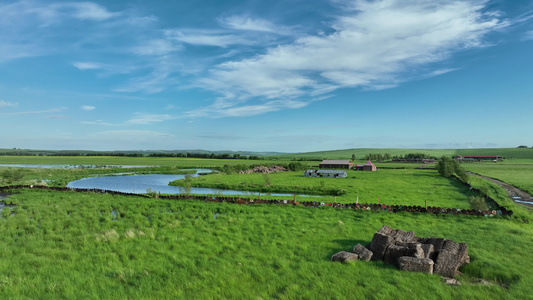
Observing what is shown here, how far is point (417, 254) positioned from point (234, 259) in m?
7.67

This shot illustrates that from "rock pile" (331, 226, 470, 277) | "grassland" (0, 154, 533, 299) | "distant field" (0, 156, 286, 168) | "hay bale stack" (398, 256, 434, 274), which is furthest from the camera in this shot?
"distant field" (0, 156, 286, 168)

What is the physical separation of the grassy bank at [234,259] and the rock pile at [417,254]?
552 mm

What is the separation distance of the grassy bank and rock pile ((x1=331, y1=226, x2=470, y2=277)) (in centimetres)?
55

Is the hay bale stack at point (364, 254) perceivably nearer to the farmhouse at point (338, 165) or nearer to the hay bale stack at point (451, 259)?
the hay bale stack at point (451, 259)

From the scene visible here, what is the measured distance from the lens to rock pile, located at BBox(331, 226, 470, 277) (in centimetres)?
1082

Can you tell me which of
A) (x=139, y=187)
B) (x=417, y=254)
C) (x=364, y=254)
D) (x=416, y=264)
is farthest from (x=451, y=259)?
(x=139, y=187)

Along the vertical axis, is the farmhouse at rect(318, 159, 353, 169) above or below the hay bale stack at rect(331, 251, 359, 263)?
below

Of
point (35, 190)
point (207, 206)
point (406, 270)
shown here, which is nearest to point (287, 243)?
point (406, 270)

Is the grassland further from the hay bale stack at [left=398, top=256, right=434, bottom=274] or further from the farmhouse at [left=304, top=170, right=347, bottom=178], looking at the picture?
the farmhouse at [left=304, top=170, right=347, bottom=178]

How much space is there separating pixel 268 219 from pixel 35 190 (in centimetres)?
3745

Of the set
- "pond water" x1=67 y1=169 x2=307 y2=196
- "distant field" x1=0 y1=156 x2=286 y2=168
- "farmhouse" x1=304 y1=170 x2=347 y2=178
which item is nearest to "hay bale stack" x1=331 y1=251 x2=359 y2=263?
"pond water" x1=67 y1=169 x2=307 y2=196

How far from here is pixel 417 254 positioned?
11281 millimetres

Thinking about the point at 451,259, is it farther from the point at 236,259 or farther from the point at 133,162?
the point at 133,162

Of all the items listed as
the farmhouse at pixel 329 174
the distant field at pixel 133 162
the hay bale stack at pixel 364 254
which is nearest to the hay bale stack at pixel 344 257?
the hay bale stack at pixel 364 254
